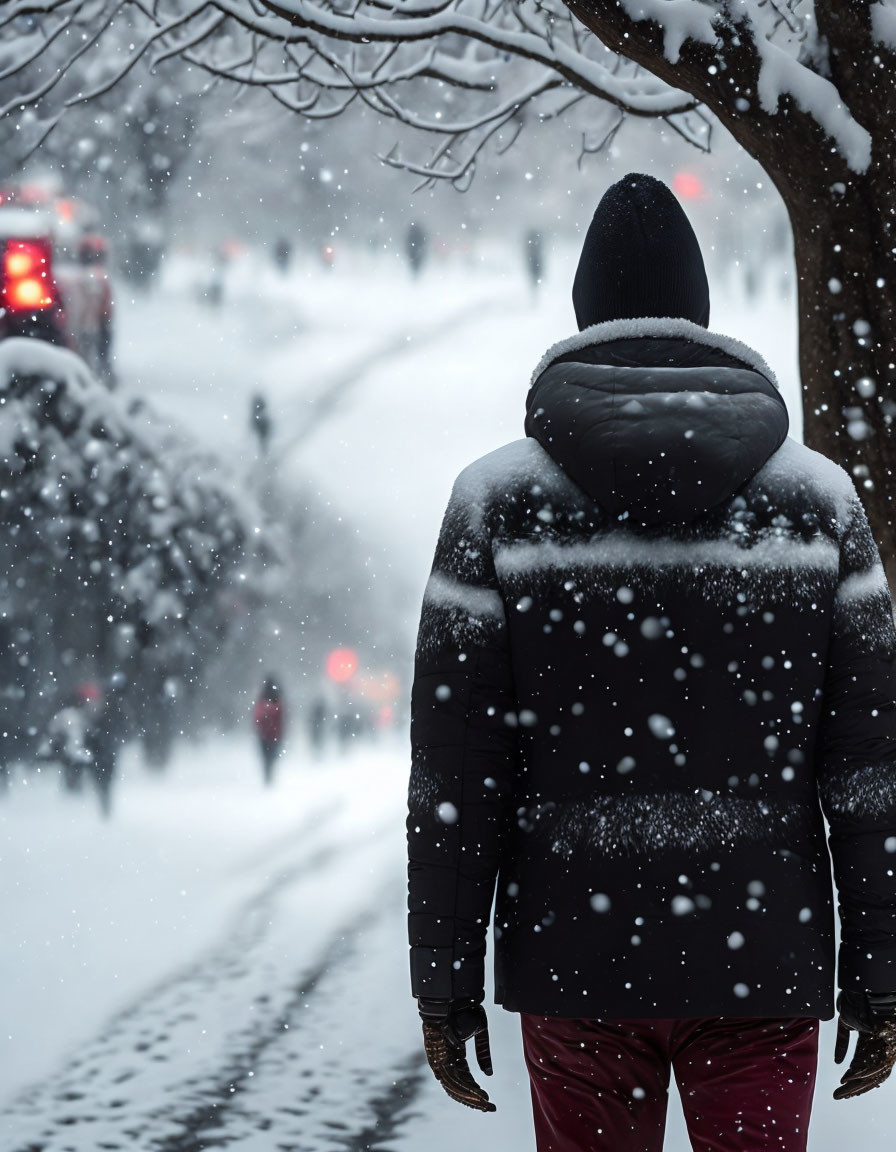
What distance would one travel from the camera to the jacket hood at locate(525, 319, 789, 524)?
181cm

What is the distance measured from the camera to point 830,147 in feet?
13.1

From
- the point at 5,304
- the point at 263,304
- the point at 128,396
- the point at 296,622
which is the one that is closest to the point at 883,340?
the point at 5,304

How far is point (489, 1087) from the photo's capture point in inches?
186

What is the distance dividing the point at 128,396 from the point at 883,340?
378 inches

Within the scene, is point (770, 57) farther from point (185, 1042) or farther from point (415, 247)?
point (415, 247)

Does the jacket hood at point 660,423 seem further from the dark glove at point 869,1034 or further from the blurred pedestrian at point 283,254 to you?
→ the blurred pedestrian at point 283,254

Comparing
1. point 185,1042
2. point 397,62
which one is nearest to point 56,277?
point 397,62

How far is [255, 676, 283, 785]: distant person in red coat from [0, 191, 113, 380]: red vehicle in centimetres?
628

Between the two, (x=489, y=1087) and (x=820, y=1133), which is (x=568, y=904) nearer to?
(x=820, y=1133)

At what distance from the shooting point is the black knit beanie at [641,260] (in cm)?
213

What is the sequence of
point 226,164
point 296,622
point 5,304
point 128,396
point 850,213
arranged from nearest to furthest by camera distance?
point 850,213 → point 5,304 → point 128,396 → point 226,164 → point 296,622

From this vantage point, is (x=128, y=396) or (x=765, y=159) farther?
(x=128, y=396)

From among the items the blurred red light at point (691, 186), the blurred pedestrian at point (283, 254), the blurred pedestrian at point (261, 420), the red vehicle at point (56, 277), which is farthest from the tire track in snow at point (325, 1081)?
the blurred pedestrian at point (283, 254)

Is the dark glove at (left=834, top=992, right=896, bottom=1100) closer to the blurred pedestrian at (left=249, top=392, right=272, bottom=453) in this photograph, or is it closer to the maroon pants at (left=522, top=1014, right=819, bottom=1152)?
the maroon pants at (left=522, top=1014, right=819, bottom=1152)
